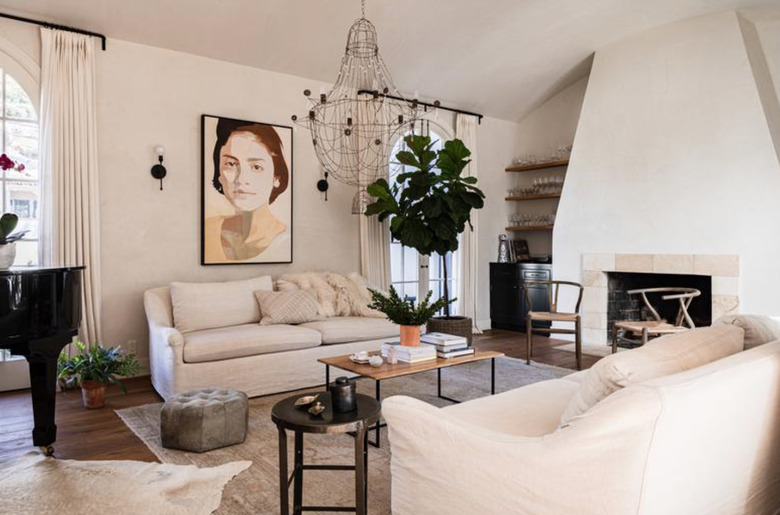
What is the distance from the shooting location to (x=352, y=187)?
613 centimetres

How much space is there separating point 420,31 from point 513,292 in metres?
3.49

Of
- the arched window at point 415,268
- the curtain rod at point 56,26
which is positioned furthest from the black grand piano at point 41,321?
the arched window at point 415,268

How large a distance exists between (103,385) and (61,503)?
1.58 metres

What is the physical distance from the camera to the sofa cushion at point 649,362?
1.58m

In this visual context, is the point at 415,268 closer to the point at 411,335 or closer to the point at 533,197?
the point at 533,197

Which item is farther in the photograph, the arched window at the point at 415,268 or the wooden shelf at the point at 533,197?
the wooden shelf at the point at 533,197

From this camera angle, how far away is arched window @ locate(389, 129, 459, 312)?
6.68 metres

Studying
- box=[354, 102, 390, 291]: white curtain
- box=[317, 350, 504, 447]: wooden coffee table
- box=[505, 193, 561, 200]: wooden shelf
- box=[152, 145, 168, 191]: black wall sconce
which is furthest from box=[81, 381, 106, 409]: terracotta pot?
box=[505, 193, 561, 200]: wooden shelf

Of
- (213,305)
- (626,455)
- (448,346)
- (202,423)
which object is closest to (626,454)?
(626,455)

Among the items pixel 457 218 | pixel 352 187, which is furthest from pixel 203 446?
pixel 352 187

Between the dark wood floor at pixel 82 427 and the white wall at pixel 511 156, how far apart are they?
14.9 feet

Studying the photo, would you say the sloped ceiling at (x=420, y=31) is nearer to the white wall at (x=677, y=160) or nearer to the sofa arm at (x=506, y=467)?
the white wall at (x=677, y=160)

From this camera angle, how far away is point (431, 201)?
17.9 feet

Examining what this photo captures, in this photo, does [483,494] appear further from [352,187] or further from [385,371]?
[352,187]
